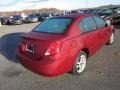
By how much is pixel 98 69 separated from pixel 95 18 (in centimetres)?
179

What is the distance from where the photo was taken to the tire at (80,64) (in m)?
5.69

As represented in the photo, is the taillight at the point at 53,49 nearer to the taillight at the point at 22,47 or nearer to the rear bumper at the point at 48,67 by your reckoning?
the rear bumper at the point at 48,67

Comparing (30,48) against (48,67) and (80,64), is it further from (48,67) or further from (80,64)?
(80,64)

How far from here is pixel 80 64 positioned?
596 centimetres

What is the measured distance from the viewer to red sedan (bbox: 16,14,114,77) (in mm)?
5129

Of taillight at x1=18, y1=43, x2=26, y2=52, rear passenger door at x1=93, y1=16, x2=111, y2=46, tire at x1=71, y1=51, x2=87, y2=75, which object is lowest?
tire at x1=71, y1=51, x2=87, y2=75

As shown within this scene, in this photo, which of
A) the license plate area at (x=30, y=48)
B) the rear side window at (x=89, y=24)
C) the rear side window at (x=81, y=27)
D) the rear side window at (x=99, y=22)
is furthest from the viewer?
the rear side window at (x=99, y=22)

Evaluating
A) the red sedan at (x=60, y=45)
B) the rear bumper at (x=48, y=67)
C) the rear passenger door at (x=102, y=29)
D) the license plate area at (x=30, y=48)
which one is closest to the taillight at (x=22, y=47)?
the red sedan at (x=60, y=45)

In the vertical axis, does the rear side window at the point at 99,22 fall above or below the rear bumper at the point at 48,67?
above

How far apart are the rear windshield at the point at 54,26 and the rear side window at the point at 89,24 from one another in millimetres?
508

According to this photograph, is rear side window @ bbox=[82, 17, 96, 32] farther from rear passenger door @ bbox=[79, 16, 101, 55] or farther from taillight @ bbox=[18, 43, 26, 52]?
taillight @ bbox=[18, 43, 26, 52]

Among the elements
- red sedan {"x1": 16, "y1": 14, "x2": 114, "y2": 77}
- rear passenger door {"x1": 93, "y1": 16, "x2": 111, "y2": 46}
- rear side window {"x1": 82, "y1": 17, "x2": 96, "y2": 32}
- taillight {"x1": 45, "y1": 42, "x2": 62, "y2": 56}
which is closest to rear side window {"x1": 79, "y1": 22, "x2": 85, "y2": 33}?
red sedan {"x1": 16, "y1": 14, "x2": 114, "y2": 77}

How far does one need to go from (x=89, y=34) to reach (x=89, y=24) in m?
0.43

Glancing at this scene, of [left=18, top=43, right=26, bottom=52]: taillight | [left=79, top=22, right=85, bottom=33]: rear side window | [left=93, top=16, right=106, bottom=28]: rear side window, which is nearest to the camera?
[left=18, top=43, right=26, bottom=52]: taillight
